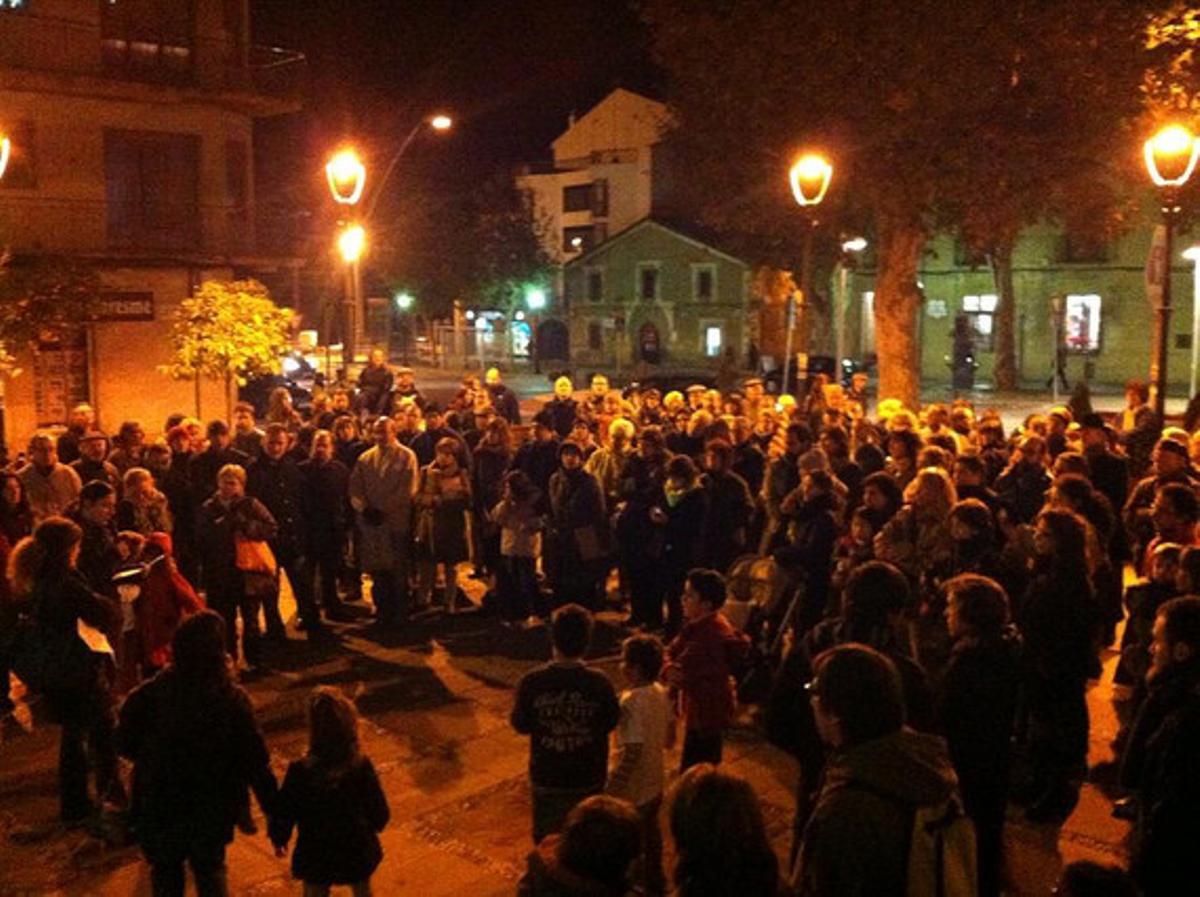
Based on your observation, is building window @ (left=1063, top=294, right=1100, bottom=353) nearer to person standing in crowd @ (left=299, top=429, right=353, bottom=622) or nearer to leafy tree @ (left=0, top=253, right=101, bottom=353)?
leafy tree @ (left=0, top=253, right=101, bottom=353)

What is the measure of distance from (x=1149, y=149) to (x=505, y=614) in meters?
7.93

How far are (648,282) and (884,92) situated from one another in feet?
127

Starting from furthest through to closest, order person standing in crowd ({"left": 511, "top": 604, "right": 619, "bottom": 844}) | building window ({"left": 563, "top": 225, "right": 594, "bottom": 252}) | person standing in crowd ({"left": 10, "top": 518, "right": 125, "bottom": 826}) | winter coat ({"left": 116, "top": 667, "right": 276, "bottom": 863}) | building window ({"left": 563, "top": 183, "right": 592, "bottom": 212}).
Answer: building window ({"left": 563, "top": 225, "right": 594, "bottom": 252})
building window ({"left": 563, "top": 183, "right": 592, "bottom": 212})
person standing in crowd ({"left": 10, "top": 518, "right": 125, "bottom": 826})
person standing in crowd ({"left": 511, "top": 604, "right": 619, "bottom": 844})
winter coat ({"left": 116, "top": 667, "right": 276, "bottom": 863})

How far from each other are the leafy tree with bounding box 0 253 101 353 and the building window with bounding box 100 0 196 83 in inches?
191

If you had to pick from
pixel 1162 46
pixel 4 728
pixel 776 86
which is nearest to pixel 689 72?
pixel 776 86

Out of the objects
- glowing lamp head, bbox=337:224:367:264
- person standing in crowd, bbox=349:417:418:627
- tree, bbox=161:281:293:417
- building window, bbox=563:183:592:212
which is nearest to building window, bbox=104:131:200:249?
tree, bbox=161:281:293:417

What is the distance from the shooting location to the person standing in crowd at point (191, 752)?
4.96m

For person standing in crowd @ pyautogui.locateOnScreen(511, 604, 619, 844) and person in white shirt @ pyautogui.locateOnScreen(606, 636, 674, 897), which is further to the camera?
person in white shirt @ pyautogui.locateOnScreen(606, 636, 674, 897)

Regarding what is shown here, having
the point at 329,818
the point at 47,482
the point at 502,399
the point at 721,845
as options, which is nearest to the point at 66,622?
the point at 329,818

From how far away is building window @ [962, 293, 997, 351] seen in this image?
164ft

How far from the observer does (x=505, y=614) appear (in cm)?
1121

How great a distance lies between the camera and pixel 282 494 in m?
10.7

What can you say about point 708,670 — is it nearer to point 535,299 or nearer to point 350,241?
point 350,241

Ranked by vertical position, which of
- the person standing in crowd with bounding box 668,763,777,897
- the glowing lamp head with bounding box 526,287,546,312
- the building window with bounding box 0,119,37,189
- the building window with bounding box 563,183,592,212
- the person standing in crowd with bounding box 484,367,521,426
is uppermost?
the building window with bounding box 563,183,592,212
